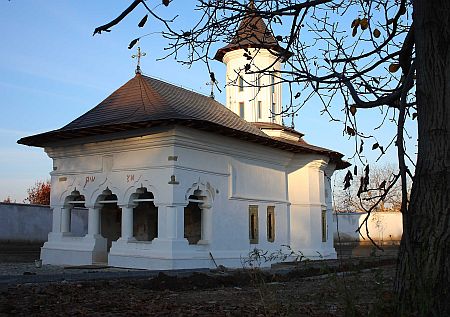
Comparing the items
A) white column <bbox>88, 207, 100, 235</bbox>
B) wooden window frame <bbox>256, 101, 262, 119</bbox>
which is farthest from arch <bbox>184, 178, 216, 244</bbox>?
wooden window frame <bbox>256, 101, 262, 119</bbox>

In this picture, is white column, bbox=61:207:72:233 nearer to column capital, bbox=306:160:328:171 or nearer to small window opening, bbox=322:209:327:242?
column capital, bbox=306:160:328:171

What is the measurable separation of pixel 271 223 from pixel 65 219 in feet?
22.3

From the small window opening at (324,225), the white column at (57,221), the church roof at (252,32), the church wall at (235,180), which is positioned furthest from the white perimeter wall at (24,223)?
the church roof at (252,32)

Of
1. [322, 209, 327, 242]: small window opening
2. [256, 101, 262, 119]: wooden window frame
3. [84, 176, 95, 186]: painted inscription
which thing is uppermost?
[256, 101, 262, 119]: wooden window frame

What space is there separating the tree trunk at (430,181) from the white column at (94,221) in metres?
13.0

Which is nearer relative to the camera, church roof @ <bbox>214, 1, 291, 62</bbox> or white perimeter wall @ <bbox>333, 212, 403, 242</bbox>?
church roof @ <bbox>214, 1, 291, 62</bbox>

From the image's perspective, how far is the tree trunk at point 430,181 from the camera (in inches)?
163

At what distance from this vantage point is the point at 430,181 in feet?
14.0

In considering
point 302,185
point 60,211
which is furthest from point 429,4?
point 302,185

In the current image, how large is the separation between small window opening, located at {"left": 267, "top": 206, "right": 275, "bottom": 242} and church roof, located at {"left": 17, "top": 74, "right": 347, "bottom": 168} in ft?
7.14

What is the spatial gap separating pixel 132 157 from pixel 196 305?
9414 millimetres

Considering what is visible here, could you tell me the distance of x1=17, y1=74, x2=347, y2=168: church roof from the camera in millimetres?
14719

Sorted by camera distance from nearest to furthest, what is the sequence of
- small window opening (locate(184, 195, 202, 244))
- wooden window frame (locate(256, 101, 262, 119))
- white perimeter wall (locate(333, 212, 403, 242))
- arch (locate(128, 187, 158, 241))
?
arch (locate(128, 187, 158, 241)) → small window opening (locate(184, 195, 202, 244)) → wooden window frame (locate(256, 101, 262, 119)) → white perimeter wall (locate(333, 212, 403, 242))

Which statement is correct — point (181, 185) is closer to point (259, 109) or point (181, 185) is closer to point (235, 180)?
point (235, 180)
